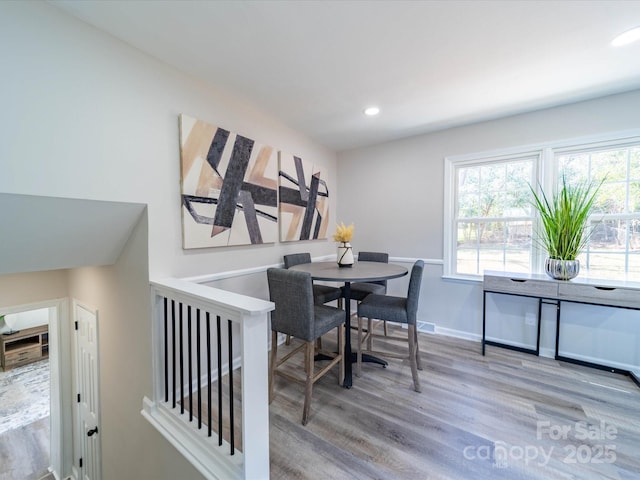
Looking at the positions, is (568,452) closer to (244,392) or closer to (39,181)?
(244,392)

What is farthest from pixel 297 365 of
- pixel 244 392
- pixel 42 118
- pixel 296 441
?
pixel 42 118

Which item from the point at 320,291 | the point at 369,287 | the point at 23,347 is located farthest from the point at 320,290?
the point at 23,347

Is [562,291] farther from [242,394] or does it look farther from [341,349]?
[242,394]

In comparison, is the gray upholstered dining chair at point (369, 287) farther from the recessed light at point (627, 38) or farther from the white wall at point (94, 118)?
the recessed light at point (627, 38)

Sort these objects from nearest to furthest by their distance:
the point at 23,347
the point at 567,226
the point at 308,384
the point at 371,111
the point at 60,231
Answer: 1. the point at 60,231
2. the point at 308,384
3. the point at 567,226
4. the point at 371,111
5. the point at 23,347

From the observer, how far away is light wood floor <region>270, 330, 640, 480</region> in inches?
57.0

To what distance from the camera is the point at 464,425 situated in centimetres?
174

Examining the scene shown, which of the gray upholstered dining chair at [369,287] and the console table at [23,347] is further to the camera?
the console table at [23,347]

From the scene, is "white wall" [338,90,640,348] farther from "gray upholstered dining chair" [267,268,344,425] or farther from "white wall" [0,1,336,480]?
"gray upholstered dining chair" [267,268,344,425]

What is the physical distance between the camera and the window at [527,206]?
2422 millimetres

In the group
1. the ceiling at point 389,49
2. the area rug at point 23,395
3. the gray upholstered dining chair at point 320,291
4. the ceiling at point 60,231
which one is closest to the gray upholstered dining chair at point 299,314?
the gray upholstered dining chair at point 320,291

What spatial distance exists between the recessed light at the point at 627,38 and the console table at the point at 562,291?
5.90 feet

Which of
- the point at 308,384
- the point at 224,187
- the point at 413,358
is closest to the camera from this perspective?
the point at 308,384

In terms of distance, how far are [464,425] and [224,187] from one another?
2559 millimetres
